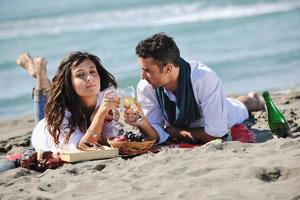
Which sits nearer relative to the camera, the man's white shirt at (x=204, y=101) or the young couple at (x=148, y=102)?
the young couple at (x=148, y=102)

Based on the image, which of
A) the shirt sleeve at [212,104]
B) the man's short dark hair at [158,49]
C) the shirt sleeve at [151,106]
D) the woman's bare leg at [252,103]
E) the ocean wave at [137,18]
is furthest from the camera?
the ocean wave at [137,18]

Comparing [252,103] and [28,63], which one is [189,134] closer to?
[252,103]

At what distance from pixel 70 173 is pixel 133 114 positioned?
32.0 inches

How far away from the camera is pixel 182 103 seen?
20.6 ft

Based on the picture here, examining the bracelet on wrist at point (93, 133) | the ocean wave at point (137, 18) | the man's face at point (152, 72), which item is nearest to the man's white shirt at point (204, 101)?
the man's face at point (152, 72)

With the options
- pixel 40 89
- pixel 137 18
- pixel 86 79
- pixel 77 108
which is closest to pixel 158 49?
pixel 86 79

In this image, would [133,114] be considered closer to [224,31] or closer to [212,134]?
[212,134]

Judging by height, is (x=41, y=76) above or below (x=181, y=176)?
above

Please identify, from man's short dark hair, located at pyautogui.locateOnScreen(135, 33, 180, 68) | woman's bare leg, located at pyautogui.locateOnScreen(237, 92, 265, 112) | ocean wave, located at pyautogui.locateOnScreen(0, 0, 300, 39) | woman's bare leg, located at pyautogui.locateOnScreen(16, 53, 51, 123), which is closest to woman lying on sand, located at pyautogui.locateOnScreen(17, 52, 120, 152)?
man's short dark hair, located at pyautogui.locateOnScreen(135, 33, 180, 68)

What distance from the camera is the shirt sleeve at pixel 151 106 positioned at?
650 centimetres

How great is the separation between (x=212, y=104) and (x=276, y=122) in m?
0.60

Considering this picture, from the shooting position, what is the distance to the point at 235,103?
23.8 feet

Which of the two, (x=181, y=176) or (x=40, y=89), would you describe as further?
(x=40, y=89)

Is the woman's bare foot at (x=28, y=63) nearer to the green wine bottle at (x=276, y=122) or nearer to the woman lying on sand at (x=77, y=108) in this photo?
the woman lying on sand at (x=77, y=108)
